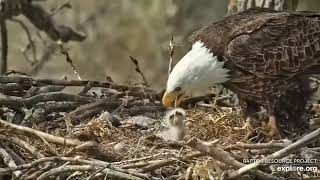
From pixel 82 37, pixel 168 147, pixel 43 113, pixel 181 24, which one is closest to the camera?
pixel 168 147

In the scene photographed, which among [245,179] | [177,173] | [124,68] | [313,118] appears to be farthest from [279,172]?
[124,68]

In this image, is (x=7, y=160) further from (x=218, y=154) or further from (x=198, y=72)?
(x=198, y=72)

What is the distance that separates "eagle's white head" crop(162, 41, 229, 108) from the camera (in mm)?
4707

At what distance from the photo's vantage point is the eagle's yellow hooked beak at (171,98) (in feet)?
15.7

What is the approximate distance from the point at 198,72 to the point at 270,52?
446 mm

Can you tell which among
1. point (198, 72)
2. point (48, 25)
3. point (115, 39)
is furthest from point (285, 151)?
point (115, 39)

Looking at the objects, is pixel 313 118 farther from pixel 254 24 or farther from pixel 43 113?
pixel 43 113

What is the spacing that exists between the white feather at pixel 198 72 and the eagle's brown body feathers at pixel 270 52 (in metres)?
0.05

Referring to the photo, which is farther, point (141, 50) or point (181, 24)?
point (141, 50)

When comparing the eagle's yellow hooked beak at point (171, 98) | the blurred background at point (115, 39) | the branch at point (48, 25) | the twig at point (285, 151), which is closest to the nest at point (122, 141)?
the twig at point (285, 151)

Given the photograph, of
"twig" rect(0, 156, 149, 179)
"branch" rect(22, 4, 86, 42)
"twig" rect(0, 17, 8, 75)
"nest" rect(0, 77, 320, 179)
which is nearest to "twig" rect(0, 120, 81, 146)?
"nest" rect(0, 77, 320, 179)

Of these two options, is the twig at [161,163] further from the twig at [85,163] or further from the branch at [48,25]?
the branch at [48,25]

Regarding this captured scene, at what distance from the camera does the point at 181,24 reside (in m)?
9.98

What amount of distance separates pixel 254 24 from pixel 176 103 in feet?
2.20
